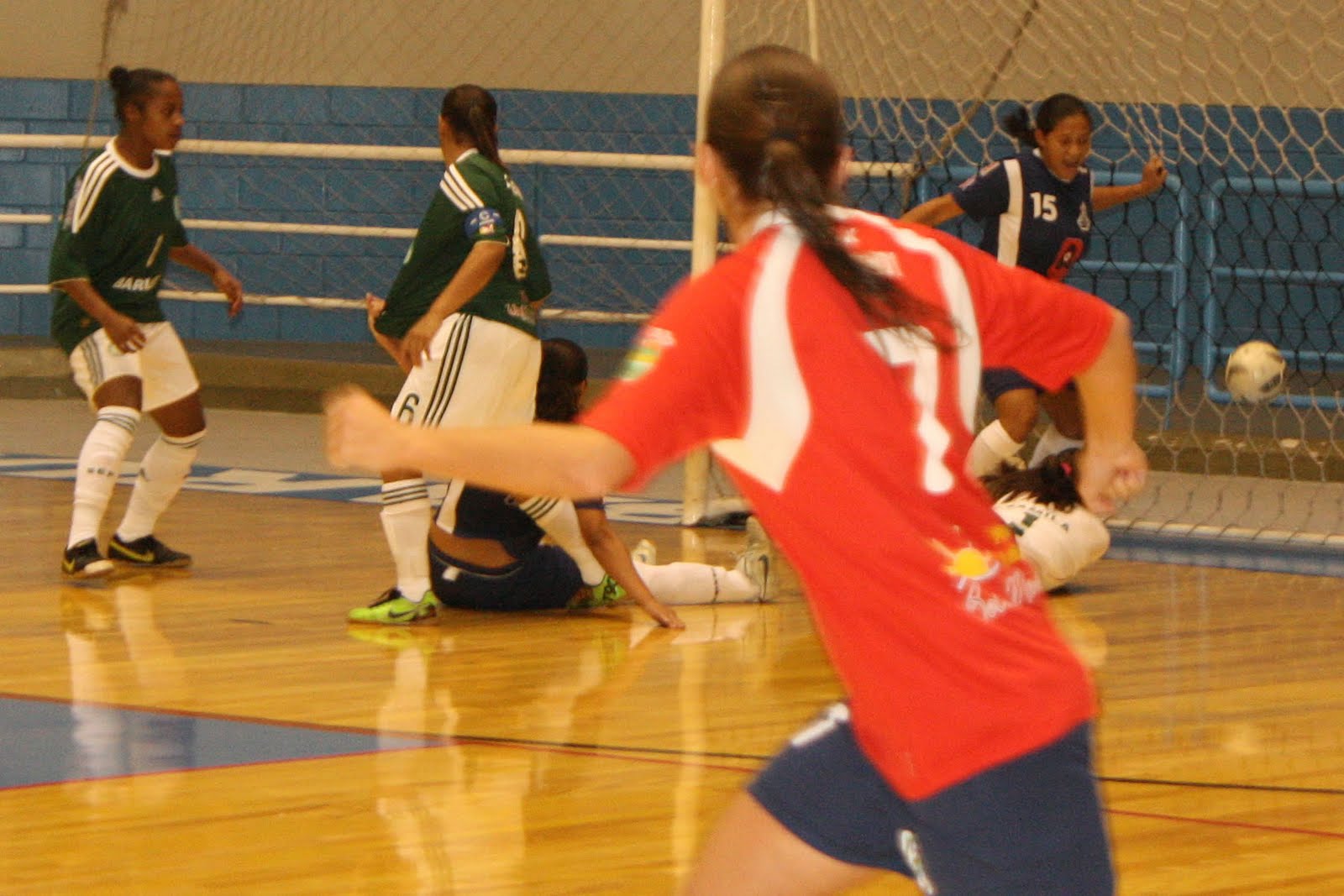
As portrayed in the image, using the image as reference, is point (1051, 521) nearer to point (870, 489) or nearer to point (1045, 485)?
point (1045, 485)

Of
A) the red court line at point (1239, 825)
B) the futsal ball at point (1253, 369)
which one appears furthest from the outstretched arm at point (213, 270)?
the red court line at point (1239, 825)

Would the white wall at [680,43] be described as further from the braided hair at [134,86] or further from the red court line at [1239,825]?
the red court line at [1239,825]

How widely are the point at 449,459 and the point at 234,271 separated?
12.8 metres

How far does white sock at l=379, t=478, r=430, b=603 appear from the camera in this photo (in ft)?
19.7

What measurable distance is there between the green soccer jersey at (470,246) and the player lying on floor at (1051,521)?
5.19 feet

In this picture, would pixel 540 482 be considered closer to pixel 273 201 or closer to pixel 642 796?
pixel 642 796

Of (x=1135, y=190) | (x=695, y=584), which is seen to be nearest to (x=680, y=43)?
(x=1135, y=190)

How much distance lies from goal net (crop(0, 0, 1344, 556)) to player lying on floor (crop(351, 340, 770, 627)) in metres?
1.75

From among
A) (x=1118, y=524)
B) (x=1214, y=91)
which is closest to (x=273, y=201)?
(x=1214, y=91)

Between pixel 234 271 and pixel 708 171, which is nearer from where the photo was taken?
pixel 708 171

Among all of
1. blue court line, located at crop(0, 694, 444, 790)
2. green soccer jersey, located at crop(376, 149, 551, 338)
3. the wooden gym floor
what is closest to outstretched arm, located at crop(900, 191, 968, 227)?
the wooden gym floor

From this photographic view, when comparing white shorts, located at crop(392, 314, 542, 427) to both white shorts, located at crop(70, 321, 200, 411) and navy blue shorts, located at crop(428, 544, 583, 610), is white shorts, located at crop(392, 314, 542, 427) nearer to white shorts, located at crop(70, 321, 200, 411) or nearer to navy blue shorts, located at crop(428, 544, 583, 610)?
navy blue shorts, located at crop(428, 544, 583, 610)

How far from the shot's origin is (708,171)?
2.14 m

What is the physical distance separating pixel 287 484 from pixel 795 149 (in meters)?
7.45
